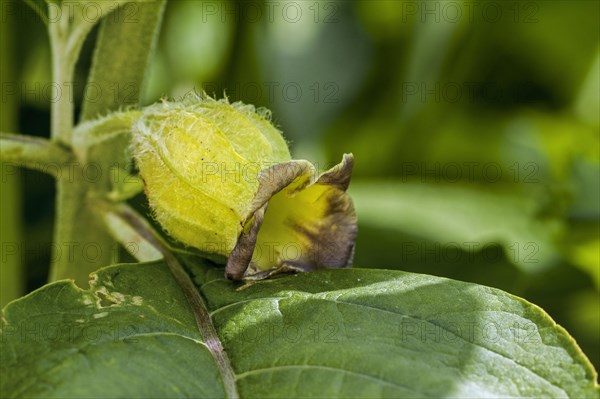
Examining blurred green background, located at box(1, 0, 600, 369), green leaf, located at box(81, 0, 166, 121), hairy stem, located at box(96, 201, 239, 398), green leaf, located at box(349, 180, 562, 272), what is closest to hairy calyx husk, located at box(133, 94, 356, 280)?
hairy stem, located at box(96, 201, 239, 398)

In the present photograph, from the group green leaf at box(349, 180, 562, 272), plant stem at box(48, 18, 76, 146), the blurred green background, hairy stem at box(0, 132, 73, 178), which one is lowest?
green leaf at box(349, 180, 562, 272)

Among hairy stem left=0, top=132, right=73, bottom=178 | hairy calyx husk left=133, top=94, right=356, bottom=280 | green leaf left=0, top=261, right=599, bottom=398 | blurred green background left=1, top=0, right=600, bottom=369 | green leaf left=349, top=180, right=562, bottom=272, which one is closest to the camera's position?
green leaf left=0, top=261, right=599, bottom=398

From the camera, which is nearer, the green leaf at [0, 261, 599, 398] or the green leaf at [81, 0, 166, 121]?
the green leaf at [0, 261, 599, 398]

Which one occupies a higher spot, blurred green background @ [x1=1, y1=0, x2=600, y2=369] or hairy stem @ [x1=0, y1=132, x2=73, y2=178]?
hairy stem @ [x1=0, y1=132, x2=73, y2=178]

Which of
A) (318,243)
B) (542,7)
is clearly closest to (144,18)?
(318,243)

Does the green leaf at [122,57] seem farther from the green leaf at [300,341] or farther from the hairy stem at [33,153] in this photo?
the green leaf at [300,341]

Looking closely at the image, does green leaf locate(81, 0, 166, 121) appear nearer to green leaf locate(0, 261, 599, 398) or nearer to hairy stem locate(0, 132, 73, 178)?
hairy stem locate(0, 132, 73, 178)
